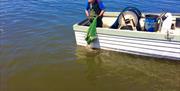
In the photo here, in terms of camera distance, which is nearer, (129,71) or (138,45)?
(129,71)

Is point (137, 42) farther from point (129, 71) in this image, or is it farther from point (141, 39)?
point (129, 71)

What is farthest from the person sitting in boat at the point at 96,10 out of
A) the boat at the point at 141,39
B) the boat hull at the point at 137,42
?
the boat hull at the point at 137,42

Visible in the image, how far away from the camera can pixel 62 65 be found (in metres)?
9.14

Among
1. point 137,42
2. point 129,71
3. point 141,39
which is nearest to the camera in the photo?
point 129,71

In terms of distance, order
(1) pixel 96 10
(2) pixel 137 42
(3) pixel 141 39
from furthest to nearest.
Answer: (1) pixel 96 10
(2) pixel 137 42
(3) pixel 141 39

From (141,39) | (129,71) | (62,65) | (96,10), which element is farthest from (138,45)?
(62,65)

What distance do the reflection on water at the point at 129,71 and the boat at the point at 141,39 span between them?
23 cm

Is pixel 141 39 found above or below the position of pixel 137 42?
above

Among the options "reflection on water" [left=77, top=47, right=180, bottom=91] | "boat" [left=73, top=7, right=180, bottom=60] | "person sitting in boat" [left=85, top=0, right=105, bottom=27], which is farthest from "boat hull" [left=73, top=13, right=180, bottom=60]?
"person sitting in boat" [left=85, top=0, right=105, bottom=27]

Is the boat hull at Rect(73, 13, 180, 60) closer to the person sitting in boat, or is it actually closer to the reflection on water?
the reflection on water

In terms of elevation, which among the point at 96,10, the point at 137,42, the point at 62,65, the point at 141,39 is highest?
the point at 96,10

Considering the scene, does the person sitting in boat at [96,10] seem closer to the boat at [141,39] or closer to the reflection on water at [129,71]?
the boat at [141,39]

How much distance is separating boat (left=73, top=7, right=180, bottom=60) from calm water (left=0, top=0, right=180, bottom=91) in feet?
0.84

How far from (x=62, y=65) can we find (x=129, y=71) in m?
2.03
